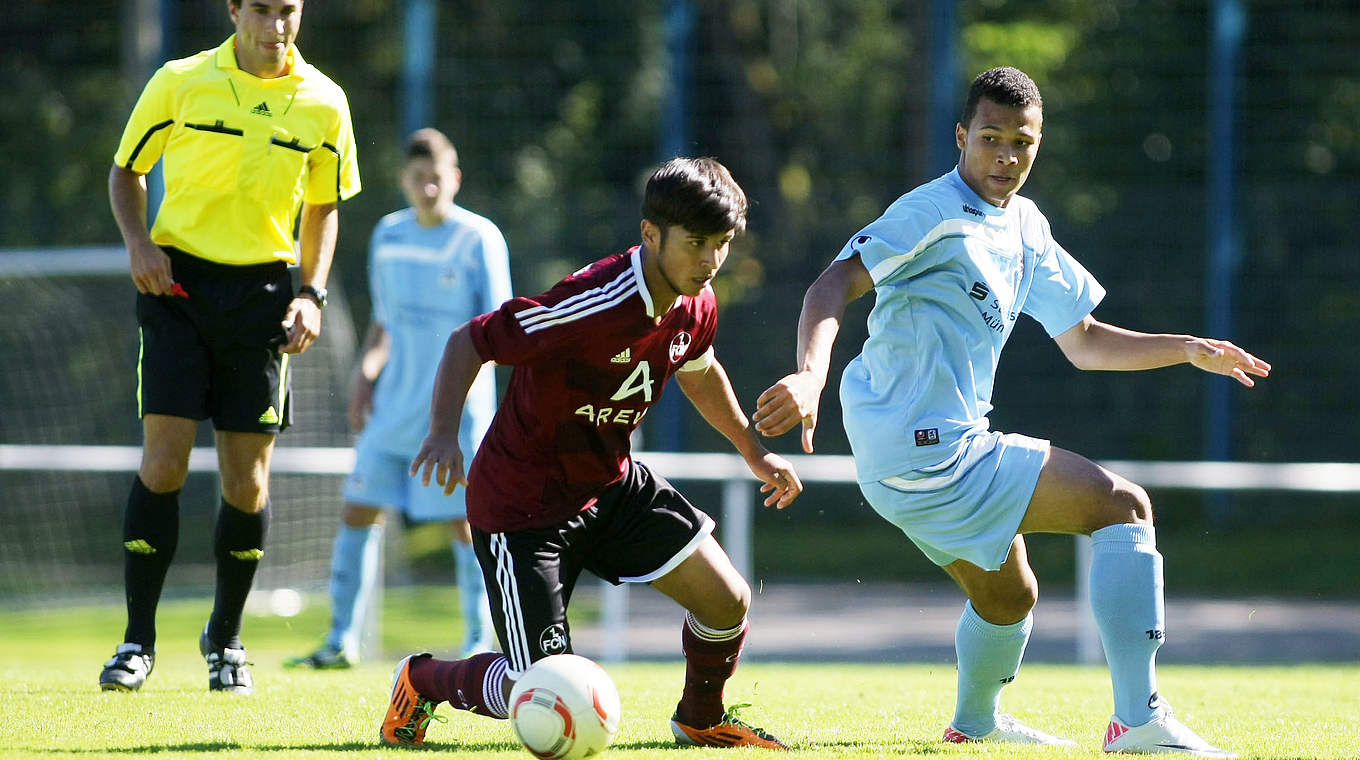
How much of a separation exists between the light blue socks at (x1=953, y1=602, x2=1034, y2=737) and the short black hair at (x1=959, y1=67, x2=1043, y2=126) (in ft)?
5.06

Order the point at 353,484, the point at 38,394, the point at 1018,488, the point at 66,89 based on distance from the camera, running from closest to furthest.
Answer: the point at 1018,488 → the point at 353,484 → the point at 38,394 → the point at 66,89

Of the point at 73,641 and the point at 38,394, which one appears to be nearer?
the point at 73,641

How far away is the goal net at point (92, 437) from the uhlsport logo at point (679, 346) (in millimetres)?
7941

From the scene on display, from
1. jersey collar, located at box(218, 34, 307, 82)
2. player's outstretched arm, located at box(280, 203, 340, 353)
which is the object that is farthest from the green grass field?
jersey collar, located at box(218, 34, 307, 82)

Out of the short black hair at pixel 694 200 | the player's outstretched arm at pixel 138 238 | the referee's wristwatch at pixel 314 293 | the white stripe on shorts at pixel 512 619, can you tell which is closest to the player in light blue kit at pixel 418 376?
the referee's wristwatch at pixel 314 293

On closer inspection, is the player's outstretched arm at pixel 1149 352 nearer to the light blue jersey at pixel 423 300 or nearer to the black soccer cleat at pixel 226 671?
the black soccer cleat at pixel 226 671

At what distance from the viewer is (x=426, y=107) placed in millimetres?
16391

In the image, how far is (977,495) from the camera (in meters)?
4.36

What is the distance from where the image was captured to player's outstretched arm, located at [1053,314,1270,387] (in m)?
4.55

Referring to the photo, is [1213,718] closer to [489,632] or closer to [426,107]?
[489,632]

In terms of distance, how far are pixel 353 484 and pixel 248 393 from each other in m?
2.26

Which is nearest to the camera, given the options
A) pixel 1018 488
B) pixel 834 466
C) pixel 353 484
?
pixel 1018 488

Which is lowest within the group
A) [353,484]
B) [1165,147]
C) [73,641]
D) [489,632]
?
[73,641]

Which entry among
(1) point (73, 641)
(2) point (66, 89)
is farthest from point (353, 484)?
(2) point (66, 89)
